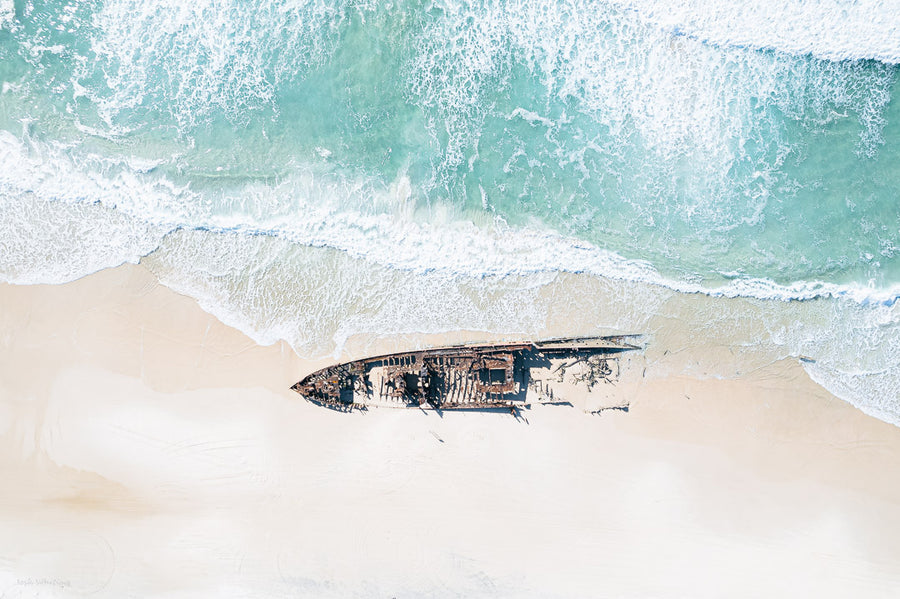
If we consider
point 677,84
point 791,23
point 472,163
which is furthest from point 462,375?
point 791,23

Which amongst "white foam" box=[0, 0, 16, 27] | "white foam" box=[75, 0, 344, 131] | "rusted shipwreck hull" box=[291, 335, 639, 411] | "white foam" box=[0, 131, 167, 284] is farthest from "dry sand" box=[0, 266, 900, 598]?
"white foam" box=[0, 0, 16, 27]

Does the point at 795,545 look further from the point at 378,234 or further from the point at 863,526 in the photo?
the point at 378,234

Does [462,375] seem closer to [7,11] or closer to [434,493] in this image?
[434,493]

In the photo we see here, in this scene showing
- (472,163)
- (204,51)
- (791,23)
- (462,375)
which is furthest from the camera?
(204,51)

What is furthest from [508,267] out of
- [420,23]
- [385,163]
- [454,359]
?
[420,23]

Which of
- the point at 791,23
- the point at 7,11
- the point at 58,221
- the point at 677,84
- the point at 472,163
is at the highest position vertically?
the point at 791,23

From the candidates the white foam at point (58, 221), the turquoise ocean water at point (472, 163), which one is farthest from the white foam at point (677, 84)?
the white foam at point (58, 221)

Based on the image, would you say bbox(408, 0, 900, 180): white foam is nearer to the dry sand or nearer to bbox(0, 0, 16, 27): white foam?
the dry sand

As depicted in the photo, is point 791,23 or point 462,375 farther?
point 791,23
